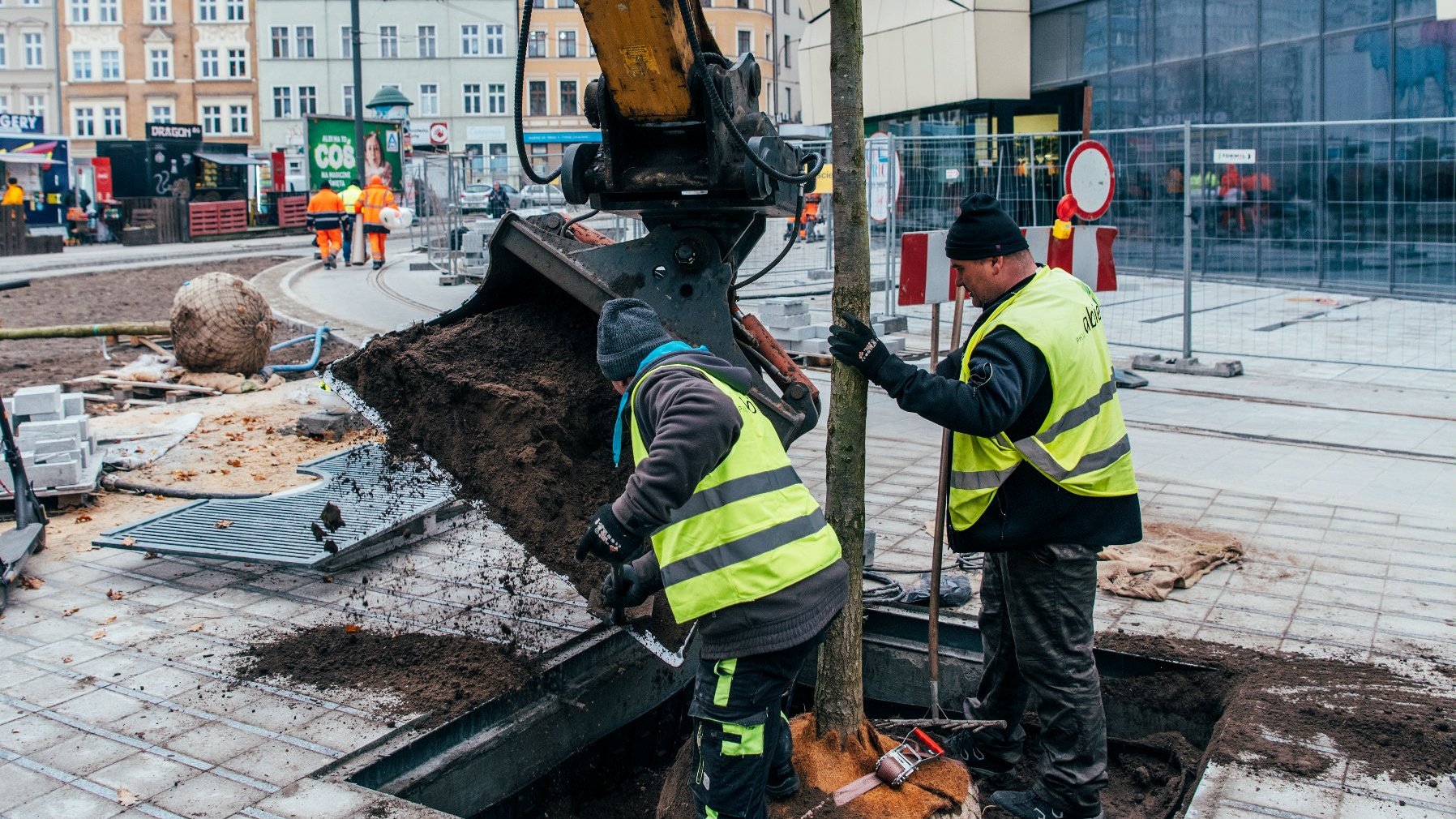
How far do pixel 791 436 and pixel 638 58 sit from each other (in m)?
1.36

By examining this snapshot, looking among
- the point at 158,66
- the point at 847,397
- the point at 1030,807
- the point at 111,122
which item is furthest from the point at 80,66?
the point at 1030,807

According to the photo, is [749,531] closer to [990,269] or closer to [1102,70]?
[990,269]

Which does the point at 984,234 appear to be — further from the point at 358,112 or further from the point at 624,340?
the point at 358,112

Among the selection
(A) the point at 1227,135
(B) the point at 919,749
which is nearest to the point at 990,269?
(B) the point at 919,749

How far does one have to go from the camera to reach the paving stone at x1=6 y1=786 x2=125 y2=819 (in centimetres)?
350

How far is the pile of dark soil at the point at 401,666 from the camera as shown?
434cm

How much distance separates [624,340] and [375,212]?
19.2 meters

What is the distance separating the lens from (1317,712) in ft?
13.3

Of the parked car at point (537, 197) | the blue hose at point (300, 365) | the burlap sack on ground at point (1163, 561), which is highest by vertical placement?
the parked car at point (537, 197)

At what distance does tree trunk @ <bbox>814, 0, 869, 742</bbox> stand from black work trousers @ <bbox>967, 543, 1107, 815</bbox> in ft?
1.62

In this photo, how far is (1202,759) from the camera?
3791mm

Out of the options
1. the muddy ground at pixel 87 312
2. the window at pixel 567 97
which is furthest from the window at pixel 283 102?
the muddy ground at pixel 87 312

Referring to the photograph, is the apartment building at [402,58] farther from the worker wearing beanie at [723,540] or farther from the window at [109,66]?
the worker wearing beanie at [723,540]

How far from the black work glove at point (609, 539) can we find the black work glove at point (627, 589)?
0.48 metres
